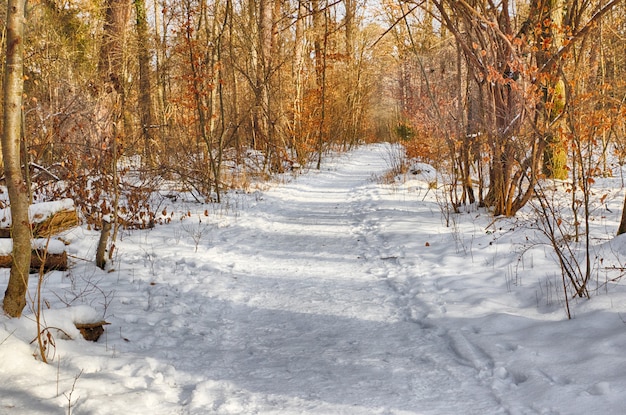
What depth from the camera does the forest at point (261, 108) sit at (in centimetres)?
469

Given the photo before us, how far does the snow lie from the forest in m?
0.58

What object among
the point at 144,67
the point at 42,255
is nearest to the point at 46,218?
the point at 42,255

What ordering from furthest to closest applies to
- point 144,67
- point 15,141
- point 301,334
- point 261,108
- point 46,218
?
point 261,108 < point 144,67 < point 46,218 < point 301,334 < point 15,141

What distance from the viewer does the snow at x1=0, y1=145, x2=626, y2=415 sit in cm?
261

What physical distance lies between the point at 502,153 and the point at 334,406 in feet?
17.5

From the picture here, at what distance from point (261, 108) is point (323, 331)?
12.4 metres

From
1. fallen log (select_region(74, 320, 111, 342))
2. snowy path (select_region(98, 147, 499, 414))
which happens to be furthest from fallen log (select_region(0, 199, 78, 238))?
fallen log (select_region(74, 320, 111, 342))

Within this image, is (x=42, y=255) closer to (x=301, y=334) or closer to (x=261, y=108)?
(x=301, y=334)

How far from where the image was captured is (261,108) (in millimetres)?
15148

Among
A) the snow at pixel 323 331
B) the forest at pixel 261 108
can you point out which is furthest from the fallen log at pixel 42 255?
the forest at pixel 261 108

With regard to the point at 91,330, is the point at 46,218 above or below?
above

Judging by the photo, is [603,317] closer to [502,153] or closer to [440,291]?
[440,291]

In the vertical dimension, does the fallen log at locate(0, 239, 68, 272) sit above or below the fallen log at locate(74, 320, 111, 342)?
above

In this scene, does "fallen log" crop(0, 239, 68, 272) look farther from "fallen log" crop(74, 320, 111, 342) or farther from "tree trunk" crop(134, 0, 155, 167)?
"tree trunk" crop(134, 0, 155, 167)
